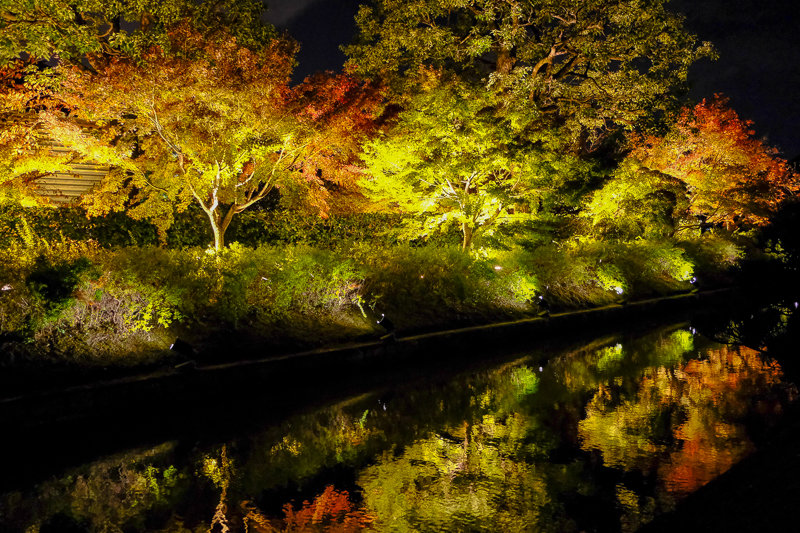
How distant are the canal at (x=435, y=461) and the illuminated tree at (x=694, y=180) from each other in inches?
574

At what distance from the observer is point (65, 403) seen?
354 inches

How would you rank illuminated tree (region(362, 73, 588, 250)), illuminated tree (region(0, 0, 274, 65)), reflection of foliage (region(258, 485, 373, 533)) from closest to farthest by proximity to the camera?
1. reflection of foliage (region(258, 485, 373, 533))
2. illuminated tree (region(0, 0, 274, 65))
3. illuminated tree (region(362, 73, 588, 250))

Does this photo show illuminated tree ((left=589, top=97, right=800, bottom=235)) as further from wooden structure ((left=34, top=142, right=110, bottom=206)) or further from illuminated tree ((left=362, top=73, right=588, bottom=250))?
wooden structure ((left=34, top=142, right=110, bottom=206))

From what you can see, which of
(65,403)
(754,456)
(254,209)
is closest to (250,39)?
(254,209)

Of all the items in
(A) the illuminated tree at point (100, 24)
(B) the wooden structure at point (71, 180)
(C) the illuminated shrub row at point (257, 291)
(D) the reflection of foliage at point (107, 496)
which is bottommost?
(D) the reflection of foliage at point (107, 496)

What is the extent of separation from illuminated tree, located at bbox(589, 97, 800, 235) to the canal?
574 inches

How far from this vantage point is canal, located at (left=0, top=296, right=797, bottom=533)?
5.34m

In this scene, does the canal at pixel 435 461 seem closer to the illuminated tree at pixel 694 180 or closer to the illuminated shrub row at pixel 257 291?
the illuminated shrub row at pixel 257 291

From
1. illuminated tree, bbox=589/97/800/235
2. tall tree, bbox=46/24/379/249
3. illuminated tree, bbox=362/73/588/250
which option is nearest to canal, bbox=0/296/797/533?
tall tree, bbox=46/24/379/249

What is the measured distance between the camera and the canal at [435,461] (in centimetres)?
534

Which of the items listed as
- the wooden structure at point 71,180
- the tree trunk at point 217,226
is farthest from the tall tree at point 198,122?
the wooden structure at point 71,180

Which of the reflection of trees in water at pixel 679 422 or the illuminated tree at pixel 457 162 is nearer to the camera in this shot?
the reflection of trees in water at pixel 679 422

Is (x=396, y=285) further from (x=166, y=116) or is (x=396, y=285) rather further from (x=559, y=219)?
(x=559, y=219)

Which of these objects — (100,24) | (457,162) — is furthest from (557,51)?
(100,24)
